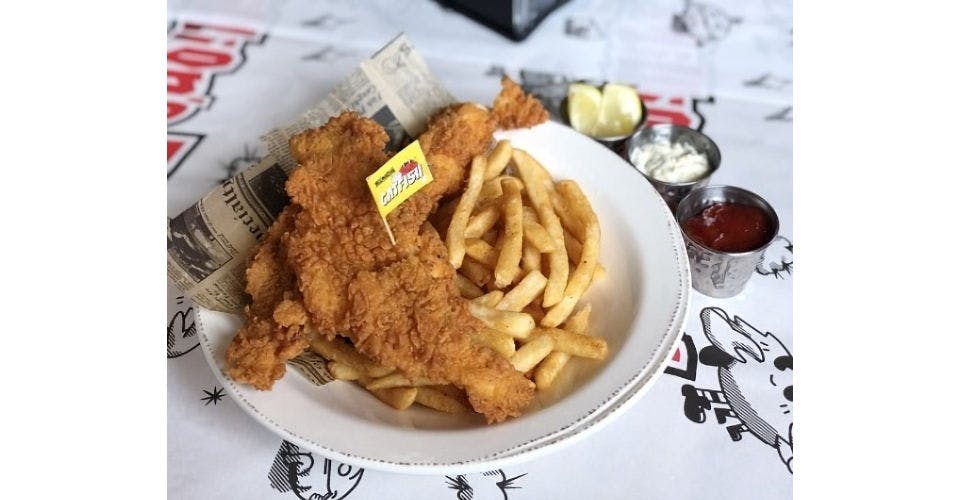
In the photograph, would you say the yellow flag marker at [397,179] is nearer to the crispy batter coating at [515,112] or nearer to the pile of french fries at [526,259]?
the pile of french fries at [526,259]

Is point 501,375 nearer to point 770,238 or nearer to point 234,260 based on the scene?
point 234,260

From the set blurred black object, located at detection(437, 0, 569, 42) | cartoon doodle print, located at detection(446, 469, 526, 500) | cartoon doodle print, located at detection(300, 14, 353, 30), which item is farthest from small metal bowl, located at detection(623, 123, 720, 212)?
cartoon doodle print, located at detection(300, 14, 353, 30)

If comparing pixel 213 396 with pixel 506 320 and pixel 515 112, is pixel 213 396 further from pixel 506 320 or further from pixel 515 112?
pixel 515 112

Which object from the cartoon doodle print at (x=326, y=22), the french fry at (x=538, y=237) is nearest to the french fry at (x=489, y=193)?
the french fry at (x=538, y=237)

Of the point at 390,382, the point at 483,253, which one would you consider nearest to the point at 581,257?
the point at 483,253

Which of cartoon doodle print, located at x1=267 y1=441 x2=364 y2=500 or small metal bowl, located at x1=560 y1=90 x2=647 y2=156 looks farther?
small metal bowl, located at x1=560 y1=90 x2=647 y2=156

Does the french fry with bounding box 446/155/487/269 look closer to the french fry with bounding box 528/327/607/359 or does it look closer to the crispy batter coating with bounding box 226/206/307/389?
the french fry with bounding box 528/327/607/359

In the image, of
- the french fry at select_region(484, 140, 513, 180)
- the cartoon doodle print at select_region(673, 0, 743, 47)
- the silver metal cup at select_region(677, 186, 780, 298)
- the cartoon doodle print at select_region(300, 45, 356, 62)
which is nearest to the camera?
the silver metal cup at select_region(677, 186, 780, 298)

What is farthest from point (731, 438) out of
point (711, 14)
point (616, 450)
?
point (711, 14)
